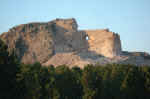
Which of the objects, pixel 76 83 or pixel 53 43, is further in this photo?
pixel 53 43

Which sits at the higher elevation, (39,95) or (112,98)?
(39,95)

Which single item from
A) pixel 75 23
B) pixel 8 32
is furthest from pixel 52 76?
pixel 75 23

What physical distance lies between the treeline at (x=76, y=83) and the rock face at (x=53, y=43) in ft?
82.2

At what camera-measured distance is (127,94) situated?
2898 centimetres

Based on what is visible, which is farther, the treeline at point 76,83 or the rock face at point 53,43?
the rock face at point 53,43

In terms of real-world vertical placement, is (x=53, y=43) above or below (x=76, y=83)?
above

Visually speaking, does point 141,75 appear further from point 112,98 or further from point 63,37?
point 63,37

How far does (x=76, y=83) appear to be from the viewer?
27.3m

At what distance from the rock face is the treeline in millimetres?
25046

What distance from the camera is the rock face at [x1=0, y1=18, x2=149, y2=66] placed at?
59.5 m

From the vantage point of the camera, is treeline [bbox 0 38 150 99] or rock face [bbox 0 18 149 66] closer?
treeline [bbox 0 38 150 99]

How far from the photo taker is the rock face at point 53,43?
59.5 metres

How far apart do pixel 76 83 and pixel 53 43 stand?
34955mm

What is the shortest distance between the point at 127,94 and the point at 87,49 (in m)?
38.1
